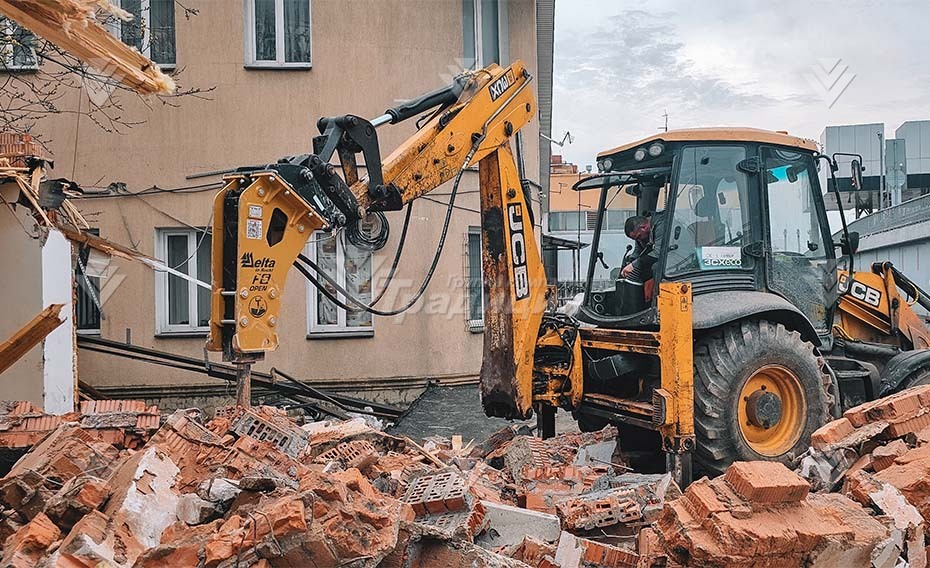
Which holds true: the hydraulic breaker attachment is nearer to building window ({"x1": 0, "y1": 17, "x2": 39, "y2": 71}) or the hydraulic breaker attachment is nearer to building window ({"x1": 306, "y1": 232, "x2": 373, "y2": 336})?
building window ({"x1": 0, "y1": 17, "x2": 39, "y2": 71})

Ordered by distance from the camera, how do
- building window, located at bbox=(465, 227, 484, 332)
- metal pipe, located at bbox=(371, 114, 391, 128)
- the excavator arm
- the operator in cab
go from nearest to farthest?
the excavator arm, metal pipe, located at bbox=(371, 114, 391, 128), the operator in cab, building window, located at bbox=(465, 227, 484, 332)

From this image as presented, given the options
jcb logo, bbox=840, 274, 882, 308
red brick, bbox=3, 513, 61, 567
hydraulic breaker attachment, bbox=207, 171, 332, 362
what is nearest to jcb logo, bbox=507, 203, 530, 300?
hydraulic breaker attachment, bbox=207, 171, 332, 362

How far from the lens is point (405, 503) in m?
3.98

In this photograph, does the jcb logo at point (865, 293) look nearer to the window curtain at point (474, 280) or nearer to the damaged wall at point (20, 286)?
the window curtain at point (474, 280)

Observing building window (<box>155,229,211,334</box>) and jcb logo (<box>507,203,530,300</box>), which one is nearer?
jcb logo (<box>507,203,530,300</box>)

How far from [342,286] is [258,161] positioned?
206 cm

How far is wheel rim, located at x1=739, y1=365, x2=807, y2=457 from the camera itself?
5633 mm

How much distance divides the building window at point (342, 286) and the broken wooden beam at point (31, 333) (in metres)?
4.86

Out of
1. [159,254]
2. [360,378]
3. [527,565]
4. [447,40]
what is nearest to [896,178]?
[447,40]

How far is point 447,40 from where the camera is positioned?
400 inches

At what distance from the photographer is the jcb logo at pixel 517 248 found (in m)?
5.81

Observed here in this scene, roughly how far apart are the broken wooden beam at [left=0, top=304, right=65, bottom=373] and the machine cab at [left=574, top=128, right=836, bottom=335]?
4.12 metres

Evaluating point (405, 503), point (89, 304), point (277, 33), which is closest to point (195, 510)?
point (405, 503)

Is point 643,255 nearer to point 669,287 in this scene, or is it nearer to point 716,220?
point 716,220
